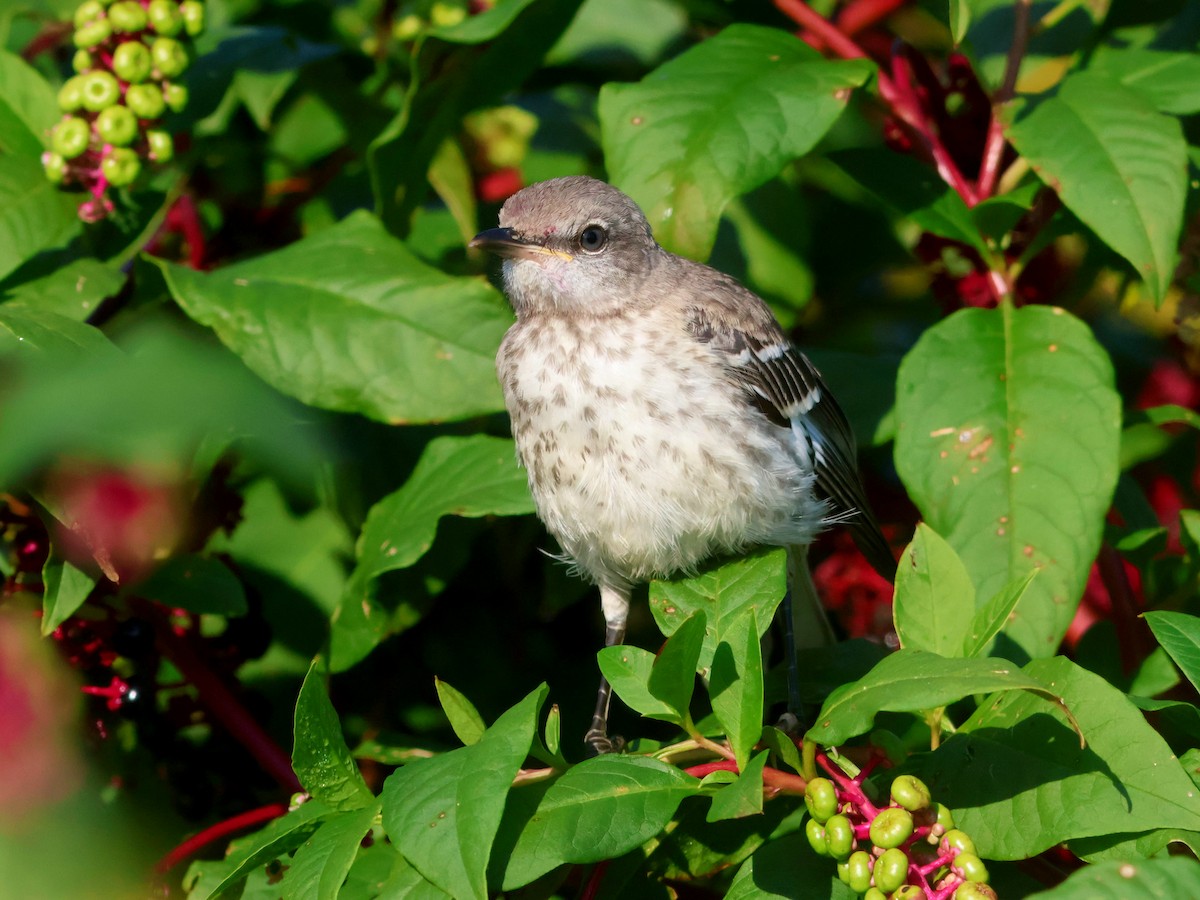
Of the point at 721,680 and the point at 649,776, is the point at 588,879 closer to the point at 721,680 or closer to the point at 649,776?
the point at 649,776

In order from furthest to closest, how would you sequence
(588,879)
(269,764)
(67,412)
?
(269,764), (588,879), (67,412)

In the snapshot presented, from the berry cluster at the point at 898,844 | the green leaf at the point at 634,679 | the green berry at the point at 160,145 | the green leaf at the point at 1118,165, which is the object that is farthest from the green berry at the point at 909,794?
the green berry at the point at 160,145

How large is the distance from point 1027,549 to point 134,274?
8.33 ft

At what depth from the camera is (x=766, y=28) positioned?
11.4 ft

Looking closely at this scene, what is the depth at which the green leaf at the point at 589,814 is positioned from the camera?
2.17 meters

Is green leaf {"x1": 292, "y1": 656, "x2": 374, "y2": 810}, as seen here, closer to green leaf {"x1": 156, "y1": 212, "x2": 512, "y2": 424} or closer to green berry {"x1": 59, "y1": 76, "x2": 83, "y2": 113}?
green leaf {"x1": 156, "y1": 212, "x2": 512, "y2": 424}

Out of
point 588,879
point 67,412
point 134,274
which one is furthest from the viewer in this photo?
point 134,274

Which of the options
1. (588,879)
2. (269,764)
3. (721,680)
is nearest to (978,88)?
(721,680)

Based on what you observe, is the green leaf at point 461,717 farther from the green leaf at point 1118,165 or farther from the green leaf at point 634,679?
the green leaf at point 1118,165

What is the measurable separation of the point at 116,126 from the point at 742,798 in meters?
2.39

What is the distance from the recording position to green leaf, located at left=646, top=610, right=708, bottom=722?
7.11 feet

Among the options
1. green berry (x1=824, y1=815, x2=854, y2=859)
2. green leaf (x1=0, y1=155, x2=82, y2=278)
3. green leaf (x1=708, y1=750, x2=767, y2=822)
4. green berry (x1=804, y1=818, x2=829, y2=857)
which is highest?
green leaf (x1=0, y1=155, x2=82, y2=278)

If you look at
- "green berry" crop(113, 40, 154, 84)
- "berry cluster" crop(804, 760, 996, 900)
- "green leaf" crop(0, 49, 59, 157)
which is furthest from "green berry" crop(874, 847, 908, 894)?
"green leaf" crop(0, 49, 59, 157)

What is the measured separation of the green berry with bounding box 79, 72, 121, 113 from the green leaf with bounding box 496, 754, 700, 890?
2.11 metres
